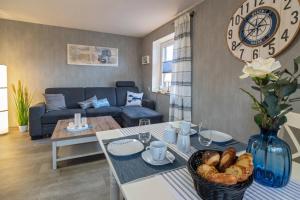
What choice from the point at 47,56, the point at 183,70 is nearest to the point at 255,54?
the point at 183,70

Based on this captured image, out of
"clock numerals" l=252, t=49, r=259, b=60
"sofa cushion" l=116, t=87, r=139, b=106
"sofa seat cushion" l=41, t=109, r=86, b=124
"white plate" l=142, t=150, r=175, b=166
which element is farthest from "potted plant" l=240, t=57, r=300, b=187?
Result: "sofa cushion" l=116, t=87, r=139, b=106

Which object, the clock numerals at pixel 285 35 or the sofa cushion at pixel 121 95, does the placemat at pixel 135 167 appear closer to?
the clock numerals at pixel 285 35

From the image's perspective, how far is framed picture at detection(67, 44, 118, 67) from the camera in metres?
3.92

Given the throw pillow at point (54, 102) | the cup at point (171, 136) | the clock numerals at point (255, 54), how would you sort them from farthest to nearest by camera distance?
the throw pillow at point (54, 102), the clock numerals at point (255, 54), the cup at point (171, 136)

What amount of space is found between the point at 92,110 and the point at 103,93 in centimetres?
73

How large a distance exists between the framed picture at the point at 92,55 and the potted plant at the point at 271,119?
3968 mm

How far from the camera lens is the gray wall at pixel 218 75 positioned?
75.5 inches

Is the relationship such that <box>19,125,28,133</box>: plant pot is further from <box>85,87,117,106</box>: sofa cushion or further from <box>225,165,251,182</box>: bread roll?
<box>225,165,251,182</box>: bread roll

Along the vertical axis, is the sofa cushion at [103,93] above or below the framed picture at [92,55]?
below

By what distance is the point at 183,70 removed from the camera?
275 cm

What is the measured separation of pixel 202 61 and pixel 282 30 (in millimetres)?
1066

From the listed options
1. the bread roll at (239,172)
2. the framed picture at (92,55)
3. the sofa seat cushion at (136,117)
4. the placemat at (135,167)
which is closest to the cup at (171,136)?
the placemat at (135,167)

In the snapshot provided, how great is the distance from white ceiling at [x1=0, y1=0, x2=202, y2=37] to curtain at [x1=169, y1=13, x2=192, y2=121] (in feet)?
0.99

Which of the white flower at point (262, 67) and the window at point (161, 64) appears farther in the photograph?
the window at point (161, 64)
